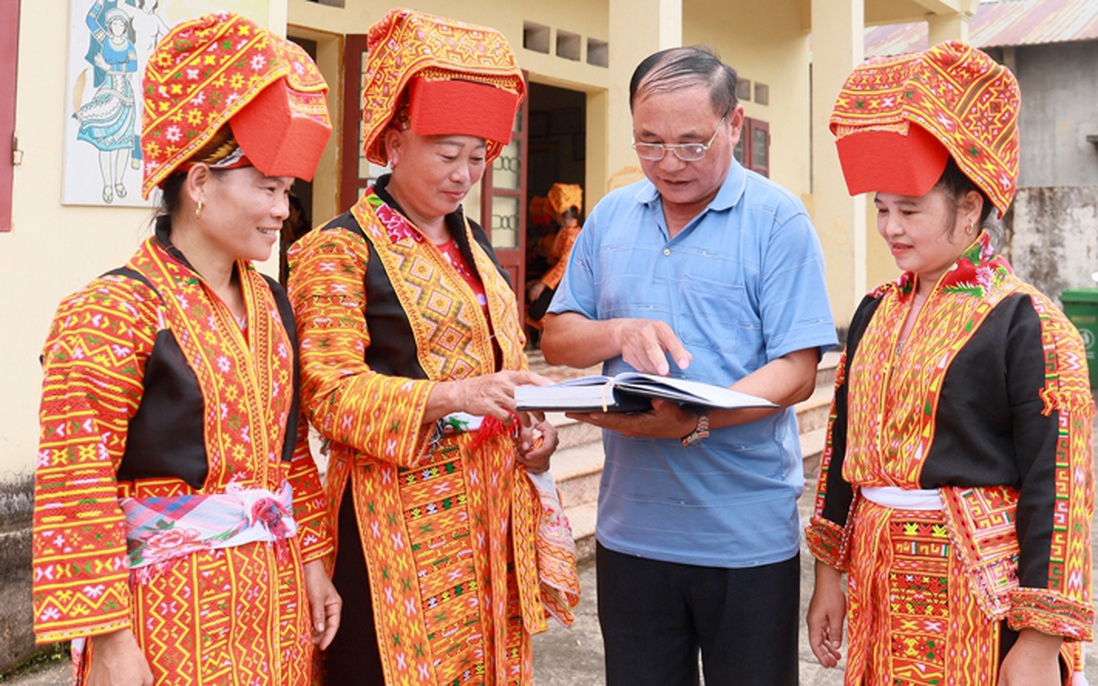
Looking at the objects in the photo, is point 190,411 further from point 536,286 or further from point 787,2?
point 787,2

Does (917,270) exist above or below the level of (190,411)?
above

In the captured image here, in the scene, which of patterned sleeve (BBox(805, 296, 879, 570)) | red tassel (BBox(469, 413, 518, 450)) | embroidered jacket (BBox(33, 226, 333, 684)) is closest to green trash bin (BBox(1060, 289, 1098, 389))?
patterned sleeve (BBox(805, 296, 879, 570))

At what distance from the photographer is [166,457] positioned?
5.78 ft

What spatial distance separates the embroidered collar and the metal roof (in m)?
16.5

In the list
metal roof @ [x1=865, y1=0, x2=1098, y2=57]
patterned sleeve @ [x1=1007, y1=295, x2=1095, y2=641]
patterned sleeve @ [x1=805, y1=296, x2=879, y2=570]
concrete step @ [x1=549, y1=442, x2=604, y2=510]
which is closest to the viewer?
patterned sleeve @ [x1=1007, y1=295, x2=1095, y2=641]

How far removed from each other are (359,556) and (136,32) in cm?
256

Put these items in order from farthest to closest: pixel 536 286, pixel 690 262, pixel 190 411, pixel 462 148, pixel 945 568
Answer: pixel 536 286
pixel 690 262
pixel 462 148
pixel 945 568
pixel 190 411

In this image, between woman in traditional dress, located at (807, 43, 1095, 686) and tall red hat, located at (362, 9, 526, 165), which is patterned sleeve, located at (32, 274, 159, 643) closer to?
tall red hat, located at (362, 9, 526, 165)

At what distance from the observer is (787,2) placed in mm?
11055

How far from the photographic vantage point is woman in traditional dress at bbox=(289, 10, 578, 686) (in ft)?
6.86

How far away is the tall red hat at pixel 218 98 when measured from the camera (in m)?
1.82

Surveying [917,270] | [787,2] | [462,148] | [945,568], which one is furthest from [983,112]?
[787,2]

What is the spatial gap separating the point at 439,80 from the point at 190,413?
0.85 meters

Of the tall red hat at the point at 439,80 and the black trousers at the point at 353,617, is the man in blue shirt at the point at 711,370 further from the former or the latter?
the black trousers at the point at 353,617
